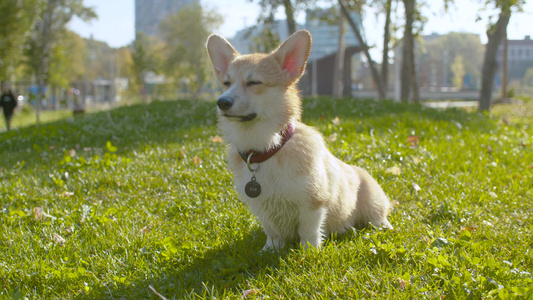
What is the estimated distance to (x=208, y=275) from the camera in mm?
2750

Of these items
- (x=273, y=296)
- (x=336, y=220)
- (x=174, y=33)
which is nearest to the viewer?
(x=273, y=296)

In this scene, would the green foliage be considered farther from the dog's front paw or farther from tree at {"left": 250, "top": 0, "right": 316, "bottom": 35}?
the dog's front paw

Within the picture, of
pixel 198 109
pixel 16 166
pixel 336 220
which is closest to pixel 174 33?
pixel 198 109

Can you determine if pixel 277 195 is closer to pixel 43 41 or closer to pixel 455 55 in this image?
pixel 43 41

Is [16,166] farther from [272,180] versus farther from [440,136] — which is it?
[440,136]

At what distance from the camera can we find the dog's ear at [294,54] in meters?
3.01

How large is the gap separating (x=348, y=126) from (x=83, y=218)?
447 centimetres

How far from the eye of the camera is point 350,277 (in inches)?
102

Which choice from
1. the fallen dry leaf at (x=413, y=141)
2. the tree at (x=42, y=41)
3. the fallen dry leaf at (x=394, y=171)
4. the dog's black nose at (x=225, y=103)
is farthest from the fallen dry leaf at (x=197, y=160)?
the tree at (x=42, y=41)

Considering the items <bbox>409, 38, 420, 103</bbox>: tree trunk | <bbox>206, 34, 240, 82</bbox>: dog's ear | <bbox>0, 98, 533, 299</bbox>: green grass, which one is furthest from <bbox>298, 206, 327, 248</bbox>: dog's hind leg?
<bbox>409, 38, 420, 103</bbox>: tree trunk

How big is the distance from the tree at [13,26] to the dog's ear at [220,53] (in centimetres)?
2469

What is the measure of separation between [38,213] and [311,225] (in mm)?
2760

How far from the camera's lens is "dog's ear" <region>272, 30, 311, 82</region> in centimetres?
301

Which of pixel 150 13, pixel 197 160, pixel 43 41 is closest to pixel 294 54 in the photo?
pixel 197 160
